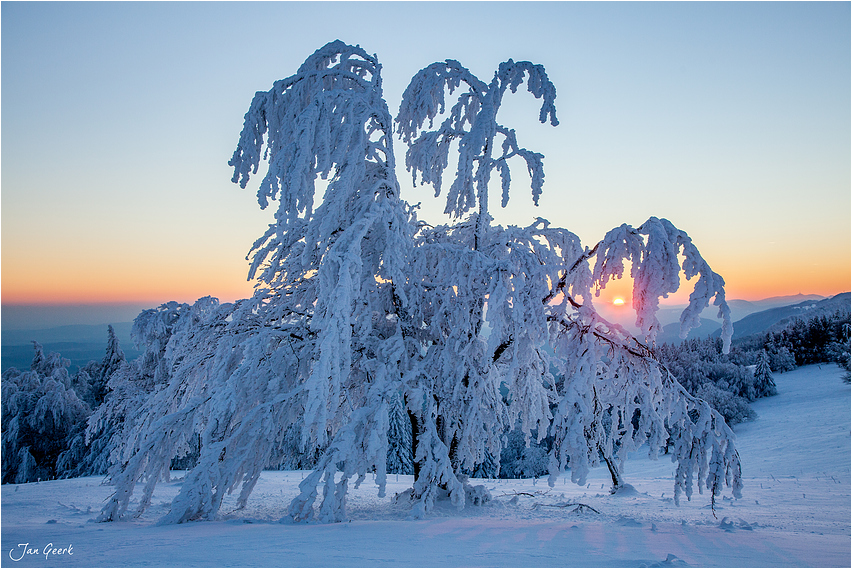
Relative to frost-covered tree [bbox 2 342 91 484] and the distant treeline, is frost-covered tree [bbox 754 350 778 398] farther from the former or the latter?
frost-covered tree [bbox 2 342 91 484]

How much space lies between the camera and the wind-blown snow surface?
3279mm

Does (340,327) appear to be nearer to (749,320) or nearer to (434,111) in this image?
(434,111)

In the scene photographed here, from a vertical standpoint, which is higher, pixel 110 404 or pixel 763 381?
pixel 110 404

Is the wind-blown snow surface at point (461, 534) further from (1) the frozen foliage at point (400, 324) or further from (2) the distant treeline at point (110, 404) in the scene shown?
(2) the distant treeline at point (110, 404)

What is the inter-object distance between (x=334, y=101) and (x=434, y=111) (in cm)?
154

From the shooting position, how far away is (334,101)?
5742mm
